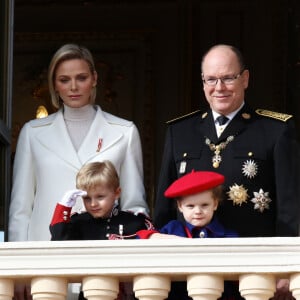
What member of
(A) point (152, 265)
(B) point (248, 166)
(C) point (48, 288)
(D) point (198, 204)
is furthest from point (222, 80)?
(C) point (48, 288)

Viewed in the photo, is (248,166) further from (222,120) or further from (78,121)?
(78,121)

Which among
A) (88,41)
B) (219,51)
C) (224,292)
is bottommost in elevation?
(224,292)

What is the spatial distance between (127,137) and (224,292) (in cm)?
126

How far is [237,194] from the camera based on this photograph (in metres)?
7.56

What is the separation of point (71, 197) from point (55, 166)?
2.13 feet

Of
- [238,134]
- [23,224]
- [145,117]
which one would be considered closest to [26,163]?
[23,224]

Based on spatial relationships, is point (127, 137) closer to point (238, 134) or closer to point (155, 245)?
point (238, 134)

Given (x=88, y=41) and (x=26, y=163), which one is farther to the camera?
(x=88, y=41)

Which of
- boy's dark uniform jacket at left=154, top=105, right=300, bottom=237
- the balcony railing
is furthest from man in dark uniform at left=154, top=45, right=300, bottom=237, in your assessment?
the balcony railing

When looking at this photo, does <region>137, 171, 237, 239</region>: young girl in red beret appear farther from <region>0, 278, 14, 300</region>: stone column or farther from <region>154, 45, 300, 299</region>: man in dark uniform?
<region>0, 278, 14, 300</region>: stone column

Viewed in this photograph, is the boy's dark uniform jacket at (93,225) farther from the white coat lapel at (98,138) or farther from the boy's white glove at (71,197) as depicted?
the white coat lapel at (98,138)

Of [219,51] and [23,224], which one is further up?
[219,51]

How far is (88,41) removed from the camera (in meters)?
11.4

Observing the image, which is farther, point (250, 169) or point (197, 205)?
point (250, 169)
